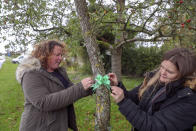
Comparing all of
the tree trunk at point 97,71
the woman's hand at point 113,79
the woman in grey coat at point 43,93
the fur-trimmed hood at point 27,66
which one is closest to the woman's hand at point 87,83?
the woman in grey coat at point 43,93

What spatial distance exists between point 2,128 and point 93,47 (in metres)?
4.10

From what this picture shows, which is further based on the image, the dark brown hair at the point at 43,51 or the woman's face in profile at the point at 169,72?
the dark brown hair at the point at 43,51

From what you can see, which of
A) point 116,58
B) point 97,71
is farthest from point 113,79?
point 116,58

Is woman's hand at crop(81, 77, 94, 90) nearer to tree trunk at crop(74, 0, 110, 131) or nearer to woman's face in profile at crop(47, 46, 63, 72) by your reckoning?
tree trunk at crop(74, 0, 110, 131)

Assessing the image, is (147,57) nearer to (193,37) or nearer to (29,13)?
(193,37)

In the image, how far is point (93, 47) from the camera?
6.68ft

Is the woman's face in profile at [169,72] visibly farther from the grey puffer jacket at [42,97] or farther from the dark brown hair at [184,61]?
the grey puffer jacket at [42,97]

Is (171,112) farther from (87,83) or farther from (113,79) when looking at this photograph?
(87,83)

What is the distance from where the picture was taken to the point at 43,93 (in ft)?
5.66

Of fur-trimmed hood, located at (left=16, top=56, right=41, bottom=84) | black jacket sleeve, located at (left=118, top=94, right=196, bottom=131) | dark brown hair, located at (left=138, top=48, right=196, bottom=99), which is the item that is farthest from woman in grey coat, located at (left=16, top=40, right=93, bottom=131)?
dark brown hair, located at (left=138, top=48, right=196, bottom=99)

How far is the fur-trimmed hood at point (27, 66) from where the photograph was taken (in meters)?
1.83

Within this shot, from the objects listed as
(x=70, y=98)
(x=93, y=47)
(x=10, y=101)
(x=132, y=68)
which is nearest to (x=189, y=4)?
(x=93, y=47)

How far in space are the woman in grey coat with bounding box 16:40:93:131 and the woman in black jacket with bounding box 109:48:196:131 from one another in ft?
1.90

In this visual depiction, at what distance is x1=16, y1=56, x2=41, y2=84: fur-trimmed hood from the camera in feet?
6.00
